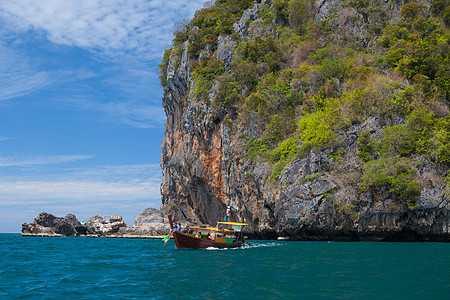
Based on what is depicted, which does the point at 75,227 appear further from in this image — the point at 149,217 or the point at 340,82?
the point at 340,82

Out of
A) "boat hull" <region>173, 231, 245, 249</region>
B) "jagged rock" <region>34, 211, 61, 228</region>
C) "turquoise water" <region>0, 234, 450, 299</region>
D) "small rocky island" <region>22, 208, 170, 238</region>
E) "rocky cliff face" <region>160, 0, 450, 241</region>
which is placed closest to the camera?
"turquoise water" <region>0, 234, 450, 299</region>

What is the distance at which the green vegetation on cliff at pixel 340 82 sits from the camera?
34.6 metres

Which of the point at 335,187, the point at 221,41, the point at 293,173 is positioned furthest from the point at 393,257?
the point at 221,41

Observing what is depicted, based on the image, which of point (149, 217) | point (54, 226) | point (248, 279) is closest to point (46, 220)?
point (54, 226)

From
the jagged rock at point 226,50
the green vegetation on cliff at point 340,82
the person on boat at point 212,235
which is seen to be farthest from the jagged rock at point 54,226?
the person on boat at point 212,235

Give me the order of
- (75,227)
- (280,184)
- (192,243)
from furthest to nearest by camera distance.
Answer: (75,227)
(280,184)
(192,243)

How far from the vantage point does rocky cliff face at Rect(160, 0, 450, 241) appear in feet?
108

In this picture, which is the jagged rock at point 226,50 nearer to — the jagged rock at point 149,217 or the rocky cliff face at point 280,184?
the rocky cliff face at point 280,184

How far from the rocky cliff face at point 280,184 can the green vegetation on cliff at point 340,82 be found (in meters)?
0.75

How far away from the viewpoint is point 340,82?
44.1 metres

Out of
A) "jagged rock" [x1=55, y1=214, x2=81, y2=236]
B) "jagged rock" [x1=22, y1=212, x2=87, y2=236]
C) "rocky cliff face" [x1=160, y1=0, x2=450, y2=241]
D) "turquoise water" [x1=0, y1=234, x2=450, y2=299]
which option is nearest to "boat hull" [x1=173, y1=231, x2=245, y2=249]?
"rocky cliff face" [x1=160, y1=0, x2=450, y2=241]

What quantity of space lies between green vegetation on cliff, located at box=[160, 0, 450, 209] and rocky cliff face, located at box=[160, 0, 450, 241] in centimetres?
75

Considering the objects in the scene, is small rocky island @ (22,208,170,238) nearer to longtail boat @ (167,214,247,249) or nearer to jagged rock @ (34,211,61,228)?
jagged rock @ (34,211,61,228)

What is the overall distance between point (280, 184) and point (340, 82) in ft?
52.3
